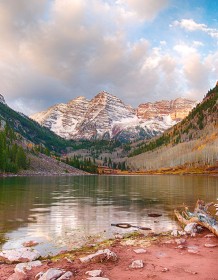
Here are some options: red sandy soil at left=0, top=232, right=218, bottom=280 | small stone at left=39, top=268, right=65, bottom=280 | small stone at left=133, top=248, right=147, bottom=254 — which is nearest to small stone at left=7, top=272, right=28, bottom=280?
red sandy soil at left=0, top=232, right=218, bottom=280

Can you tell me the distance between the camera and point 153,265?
56.3ft

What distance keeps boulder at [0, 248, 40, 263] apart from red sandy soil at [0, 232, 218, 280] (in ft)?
5.30

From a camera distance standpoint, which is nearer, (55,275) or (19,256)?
(55,275)

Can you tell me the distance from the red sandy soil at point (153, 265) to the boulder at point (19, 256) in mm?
1615

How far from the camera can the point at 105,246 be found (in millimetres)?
22766

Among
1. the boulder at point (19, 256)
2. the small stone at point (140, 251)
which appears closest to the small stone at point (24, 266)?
the boulder at point (19, 256)

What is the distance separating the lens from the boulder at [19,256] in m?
19.6

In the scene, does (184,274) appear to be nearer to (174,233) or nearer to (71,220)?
(174,233)

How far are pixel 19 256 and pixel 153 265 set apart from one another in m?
9.04

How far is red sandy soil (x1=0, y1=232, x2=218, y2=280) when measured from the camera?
1557 centimetres

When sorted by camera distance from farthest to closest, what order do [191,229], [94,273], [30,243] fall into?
[191,229] < [30,243] < [94,273]

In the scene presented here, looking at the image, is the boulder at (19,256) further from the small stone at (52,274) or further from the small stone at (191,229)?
the small stone at (191,229)

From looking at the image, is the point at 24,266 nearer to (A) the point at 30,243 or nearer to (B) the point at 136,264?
(B) the point at 136,264

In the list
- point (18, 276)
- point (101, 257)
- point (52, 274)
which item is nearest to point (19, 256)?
point (18, 276)
